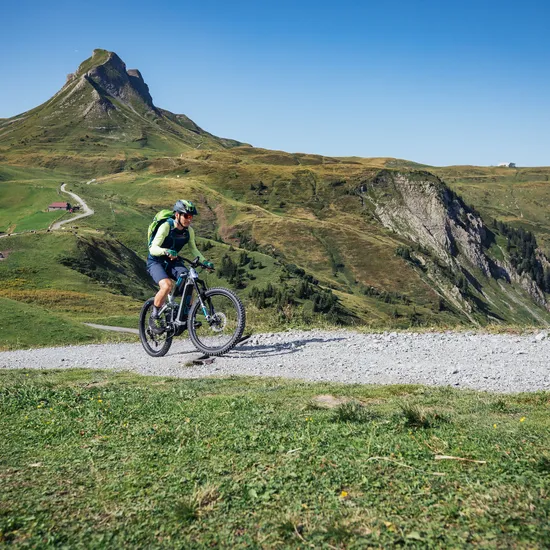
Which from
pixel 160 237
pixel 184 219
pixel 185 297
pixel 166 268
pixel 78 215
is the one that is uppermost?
pixel 78 215

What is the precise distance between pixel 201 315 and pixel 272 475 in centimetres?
1063

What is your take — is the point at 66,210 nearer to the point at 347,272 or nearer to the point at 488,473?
the point at 347,272

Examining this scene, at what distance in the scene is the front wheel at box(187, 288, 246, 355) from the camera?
47.0 feet

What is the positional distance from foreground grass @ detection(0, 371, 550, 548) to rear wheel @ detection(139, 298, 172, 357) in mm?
7691

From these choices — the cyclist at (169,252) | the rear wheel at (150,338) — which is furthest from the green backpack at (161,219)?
the rear wheel at (150,338)

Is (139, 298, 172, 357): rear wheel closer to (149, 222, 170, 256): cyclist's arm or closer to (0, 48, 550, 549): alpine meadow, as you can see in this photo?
(0, 48, 550, 549): alpine meadow

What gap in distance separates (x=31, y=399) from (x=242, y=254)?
143m

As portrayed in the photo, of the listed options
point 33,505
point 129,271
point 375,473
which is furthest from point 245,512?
point 129,271

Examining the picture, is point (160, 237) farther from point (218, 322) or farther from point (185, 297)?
point (218, 322)

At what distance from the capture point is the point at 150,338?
1662 centimetres

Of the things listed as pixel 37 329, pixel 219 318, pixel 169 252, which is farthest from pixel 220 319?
pixel 37 329

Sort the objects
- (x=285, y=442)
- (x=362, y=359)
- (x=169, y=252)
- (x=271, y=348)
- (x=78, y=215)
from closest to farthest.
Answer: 1. (x=285, y=442)
2. (x=362, y=359)
3. (x=169, y=252)
4. (x=271, y=348)
5. (x=78, y=215)

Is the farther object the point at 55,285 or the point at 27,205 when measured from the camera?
the point at 27,205

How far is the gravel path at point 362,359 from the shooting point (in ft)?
37.4
